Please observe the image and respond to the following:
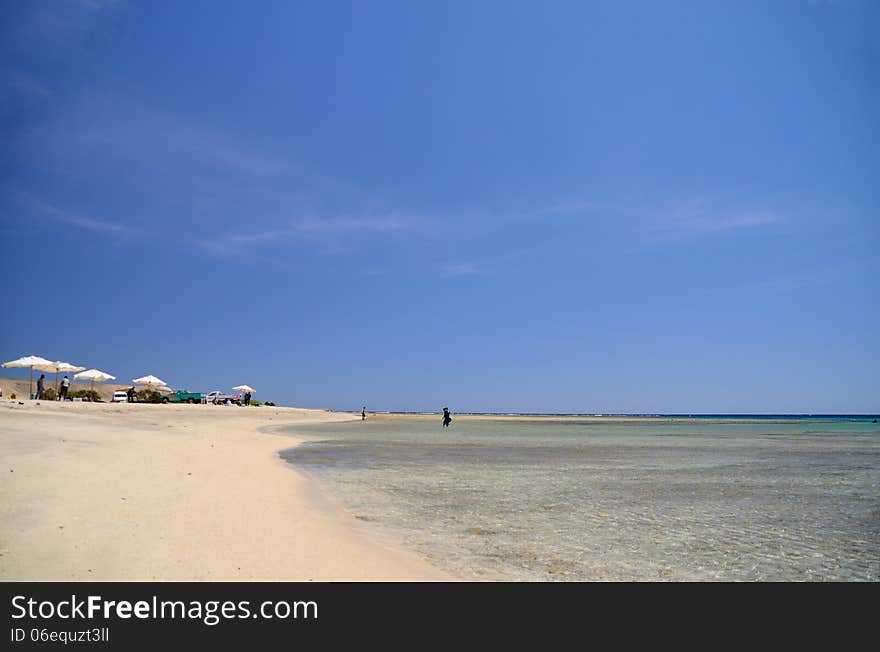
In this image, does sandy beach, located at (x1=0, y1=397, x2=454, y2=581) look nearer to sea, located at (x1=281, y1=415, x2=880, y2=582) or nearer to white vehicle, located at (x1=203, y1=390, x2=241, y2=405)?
sea, located at (x1=281, y1=415, x2=880, y2=582)

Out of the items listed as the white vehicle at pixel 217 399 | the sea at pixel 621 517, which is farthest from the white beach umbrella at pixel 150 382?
the sea at pixel 621 517

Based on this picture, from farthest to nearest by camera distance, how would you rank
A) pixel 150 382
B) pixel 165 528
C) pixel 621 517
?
1. pixel 150 382
2. pixel 621 517
3. pixel 165 528

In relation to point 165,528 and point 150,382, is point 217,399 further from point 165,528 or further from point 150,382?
point 165,528

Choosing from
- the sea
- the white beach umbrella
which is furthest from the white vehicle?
the sea

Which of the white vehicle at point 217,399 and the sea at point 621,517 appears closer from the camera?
the sea at point 621,517

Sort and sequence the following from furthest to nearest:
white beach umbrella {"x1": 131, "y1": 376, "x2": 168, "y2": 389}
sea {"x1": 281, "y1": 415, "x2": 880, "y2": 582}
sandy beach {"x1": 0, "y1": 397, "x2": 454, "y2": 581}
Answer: white beach umbrella {"x1": 131, "y1": 376, "x2": 168, "y2": 389}
sea {"x1": 281, "y1": 415, "x2": 880, "y2": 582}
sandy beach {"x1": 0, "y1": 397, "x2": 454, "y2": 581}

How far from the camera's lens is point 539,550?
23.7 ft

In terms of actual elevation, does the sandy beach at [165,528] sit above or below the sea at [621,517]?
above

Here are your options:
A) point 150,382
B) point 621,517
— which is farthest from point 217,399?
point 621,517

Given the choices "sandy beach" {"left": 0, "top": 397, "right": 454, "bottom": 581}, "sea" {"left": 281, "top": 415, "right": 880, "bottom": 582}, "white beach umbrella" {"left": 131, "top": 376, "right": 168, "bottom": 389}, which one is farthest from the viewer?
"white beach umbrella" {"left": 131, "top": 376, "right": 168, "bottom": 389}

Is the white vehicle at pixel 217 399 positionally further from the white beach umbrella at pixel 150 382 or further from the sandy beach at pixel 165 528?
the sandy beach at pixel 165 528

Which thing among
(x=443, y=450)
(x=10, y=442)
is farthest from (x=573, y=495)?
(x=443, y=450)
